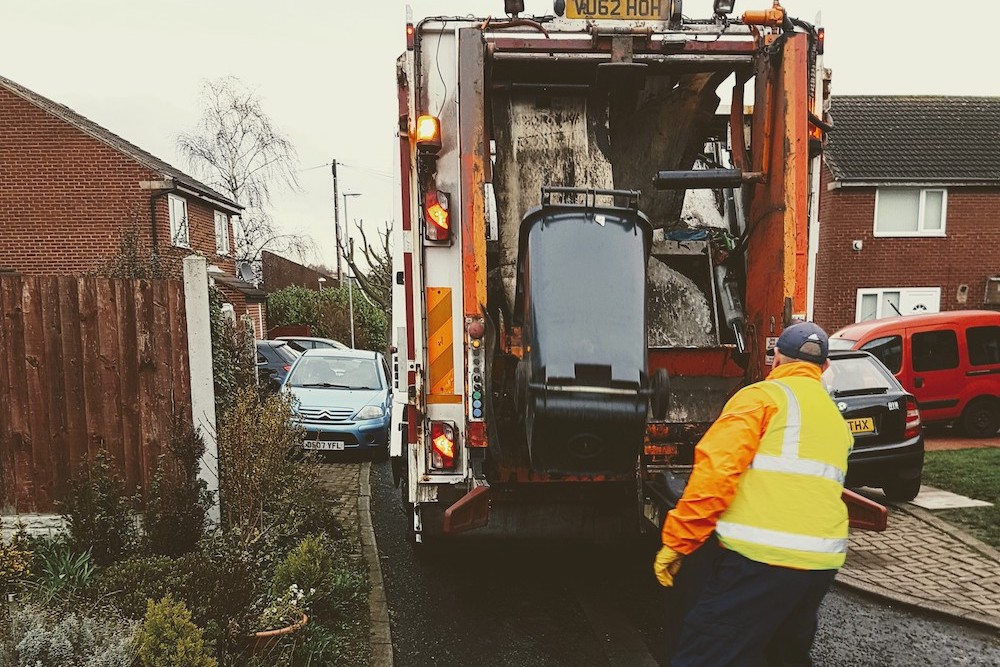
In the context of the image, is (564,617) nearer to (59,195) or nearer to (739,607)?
(739,607)

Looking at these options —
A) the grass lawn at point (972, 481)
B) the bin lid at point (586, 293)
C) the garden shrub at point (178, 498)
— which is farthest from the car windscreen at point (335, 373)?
the bin lid at point (586, 293)

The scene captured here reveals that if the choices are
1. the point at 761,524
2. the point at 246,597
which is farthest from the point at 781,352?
the point at 246,597

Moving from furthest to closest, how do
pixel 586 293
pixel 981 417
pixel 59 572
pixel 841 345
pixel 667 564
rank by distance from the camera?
1. pixel 981 417
2. pixel 841 345
3. pixel 59 572
4. pixel 586 293
5. pixel 667 564

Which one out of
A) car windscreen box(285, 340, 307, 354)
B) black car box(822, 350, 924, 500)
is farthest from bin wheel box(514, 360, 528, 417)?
car windscreen box(285, 340, 307, 354)

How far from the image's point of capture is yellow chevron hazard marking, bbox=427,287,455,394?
12.2 ft

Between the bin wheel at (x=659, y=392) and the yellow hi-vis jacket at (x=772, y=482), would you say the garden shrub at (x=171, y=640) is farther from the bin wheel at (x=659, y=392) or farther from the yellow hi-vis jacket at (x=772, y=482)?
the bin wheel at (x=659, y=392)

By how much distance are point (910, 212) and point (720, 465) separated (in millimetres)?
17319

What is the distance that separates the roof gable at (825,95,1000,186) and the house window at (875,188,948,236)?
15.0 inches

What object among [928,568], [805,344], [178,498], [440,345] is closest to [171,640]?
[178,498]

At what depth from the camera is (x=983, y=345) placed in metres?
10.2

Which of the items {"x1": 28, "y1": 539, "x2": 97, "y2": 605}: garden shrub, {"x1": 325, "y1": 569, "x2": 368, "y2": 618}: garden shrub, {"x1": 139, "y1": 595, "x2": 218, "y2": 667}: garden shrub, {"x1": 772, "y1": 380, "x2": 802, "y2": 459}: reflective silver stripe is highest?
{"x1": 772, "y1": 380, "x2": 802, "y2": 459}: reflective silver stripe

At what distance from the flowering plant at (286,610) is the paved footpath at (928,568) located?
11.3 ft

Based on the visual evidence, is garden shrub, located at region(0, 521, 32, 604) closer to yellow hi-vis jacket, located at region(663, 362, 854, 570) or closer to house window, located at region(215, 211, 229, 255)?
yellow hi-vis jacket, located at region(663, 362, 854, 570)

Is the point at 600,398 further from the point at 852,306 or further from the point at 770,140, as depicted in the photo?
the point at 852,306
